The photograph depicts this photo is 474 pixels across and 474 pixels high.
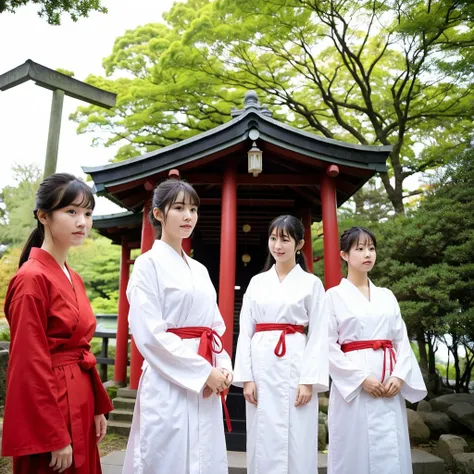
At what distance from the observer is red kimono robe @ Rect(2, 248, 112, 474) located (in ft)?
5.90

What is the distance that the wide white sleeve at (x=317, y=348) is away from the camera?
3002mm

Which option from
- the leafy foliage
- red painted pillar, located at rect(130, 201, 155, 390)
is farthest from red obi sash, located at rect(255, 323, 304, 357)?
the leafy foliage

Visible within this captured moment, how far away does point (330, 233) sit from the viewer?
622 centimetres

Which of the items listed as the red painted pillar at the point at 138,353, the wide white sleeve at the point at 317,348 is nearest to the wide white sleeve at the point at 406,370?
the wide white sleeve at the point at 317,348

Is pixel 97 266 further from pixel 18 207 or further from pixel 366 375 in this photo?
pixel 366 375

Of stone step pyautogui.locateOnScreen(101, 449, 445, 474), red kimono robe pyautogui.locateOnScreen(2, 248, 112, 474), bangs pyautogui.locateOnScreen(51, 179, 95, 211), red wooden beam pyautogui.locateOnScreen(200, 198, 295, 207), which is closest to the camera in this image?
red kimono robe pyautogui.locateOnScreen(2, 248, 112, 474)

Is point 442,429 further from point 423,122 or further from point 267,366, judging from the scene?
point 423,122

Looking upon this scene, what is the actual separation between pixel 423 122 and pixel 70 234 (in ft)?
42.1

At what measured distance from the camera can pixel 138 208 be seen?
25.5 feet

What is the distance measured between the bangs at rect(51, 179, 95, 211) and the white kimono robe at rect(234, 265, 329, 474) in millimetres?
1619

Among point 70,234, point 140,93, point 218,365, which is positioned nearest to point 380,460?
point 218,365

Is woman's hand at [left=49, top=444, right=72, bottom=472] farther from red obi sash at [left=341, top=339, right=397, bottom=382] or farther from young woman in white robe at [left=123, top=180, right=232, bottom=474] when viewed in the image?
red obi sash at [left=341, top=339, right=397, bottom=382]

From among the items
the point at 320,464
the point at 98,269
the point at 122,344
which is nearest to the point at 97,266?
the point at 98,269

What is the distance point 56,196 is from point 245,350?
1876 millimetres
